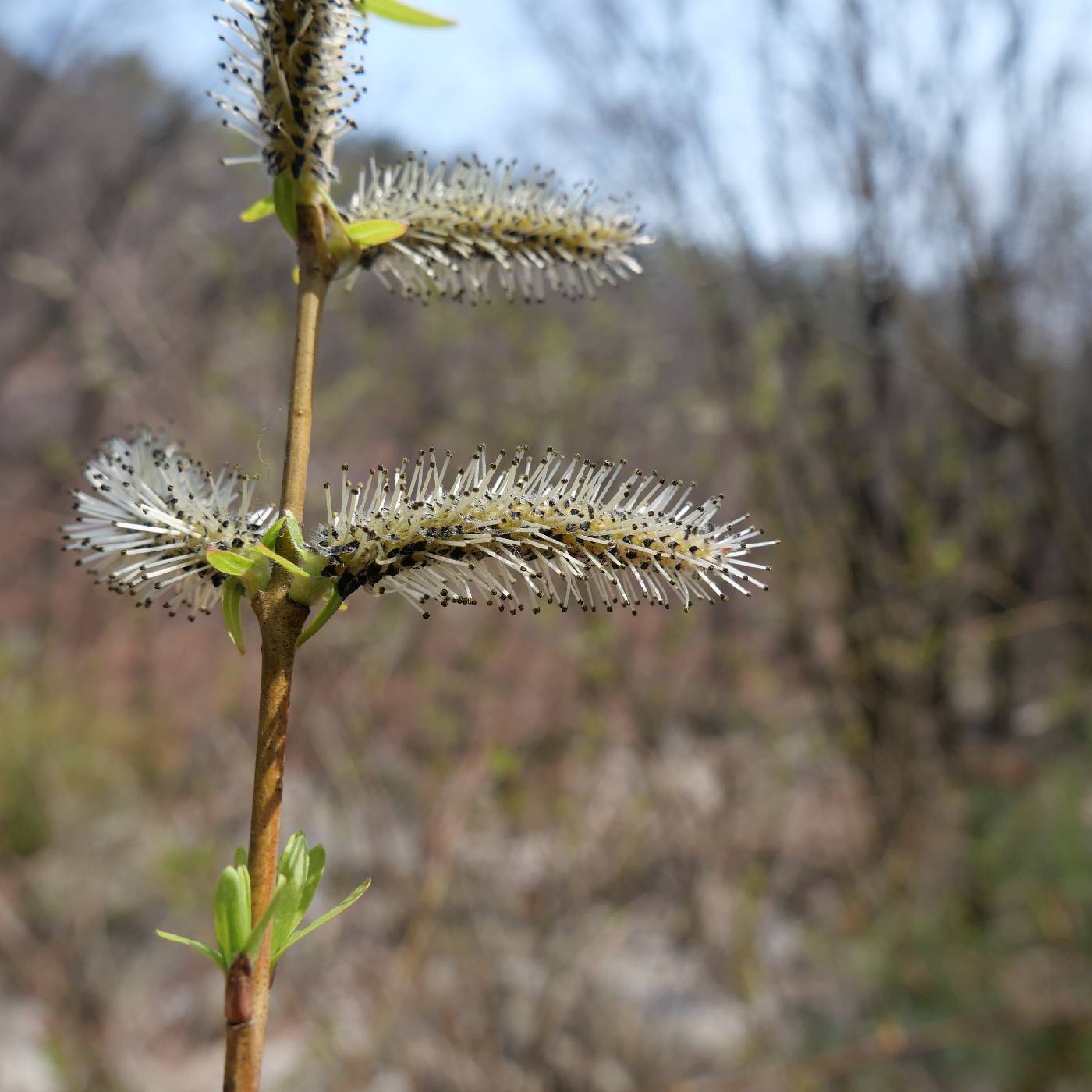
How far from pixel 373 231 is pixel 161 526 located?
0.31 metres

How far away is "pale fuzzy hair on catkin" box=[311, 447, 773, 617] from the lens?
2.31ft

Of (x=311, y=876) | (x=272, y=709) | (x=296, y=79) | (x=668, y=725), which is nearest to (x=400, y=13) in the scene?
(x=296, y=79)

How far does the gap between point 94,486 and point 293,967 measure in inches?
169

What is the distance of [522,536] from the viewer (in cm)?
72

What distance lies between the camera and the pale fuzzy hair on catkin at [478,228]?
874mm

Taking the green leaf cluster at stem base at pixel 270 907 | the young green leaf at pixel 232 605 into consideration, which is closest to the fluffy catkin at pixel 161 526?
the young green leaf at pixel 232 605

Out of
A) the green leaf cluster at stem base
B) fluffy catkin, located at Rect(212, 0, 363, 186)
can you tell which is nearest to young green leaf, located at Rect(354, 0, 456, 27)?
fluffy catkin, located at Rect(212, 0, 363, 186)

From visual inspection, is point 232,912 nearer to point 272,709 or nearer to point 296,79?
point 272,709

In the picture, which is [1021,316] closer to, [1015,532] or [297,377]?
[1015,532]

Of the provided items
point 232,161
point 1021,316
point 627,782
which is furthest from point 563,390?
point 232,161

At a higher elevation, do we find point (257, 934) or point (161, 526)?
point (161, 526)

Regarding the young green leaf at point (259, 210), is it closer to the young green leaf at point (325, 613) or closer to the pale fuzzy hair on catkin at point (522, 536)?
the pale fuzzy hair on catkin at point (522, 536)

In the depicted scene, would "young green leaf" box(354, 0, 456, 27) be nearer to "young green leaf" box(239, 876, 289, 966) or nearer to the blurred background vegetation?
"young green leaf" box(239, 876, 289, 966)

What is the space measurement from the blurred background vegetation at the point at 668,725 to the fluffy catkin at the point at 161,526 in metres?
→ 2.47
